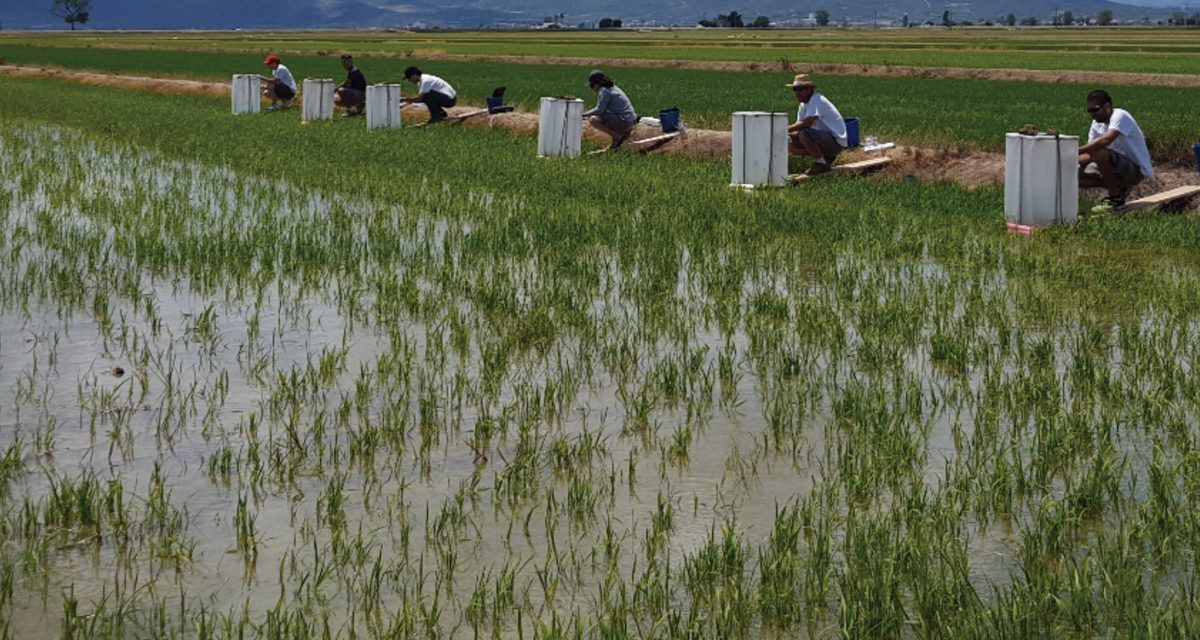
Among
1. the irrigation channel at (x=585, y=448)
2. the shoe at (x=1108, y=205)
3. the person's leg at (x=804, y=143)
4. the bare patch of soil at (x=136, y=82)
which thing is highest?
the bare patch of soil at (x=136, y=82)

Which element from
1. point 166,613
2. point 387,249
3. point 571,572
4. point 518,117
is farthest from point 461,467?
point 518,117

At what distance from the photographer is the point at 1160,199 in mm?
13312

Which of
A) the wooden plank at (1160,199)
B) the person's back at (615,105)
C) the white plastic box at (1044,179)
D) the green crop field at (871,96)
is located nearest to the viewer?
the white plastic box at (1044,179)

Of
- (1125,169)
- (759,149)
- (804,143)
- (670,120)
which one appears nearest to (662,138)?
(670,120)

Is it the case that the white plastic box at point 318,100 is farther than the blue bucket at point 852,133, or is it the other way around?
the white plastic box at point 318,100

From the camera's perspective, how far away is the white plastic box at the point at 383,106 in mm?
23766

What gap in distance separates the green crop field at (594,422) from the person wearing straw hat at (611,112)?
5.67 meters

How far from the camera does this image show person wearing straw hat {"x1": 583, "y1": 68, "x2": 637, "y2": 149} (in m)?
19.2

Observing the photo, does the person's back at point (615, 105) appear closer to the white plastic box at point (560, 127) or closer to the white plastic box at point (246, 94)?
the white plastic box at point (560, 127)

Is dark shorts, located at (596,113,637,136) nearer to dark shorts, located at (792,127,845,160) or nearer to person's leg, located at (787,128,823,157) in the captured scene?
person's leg, located at (787,128,823,157)

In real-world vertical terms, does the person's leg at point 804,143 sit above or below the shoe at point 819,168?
above

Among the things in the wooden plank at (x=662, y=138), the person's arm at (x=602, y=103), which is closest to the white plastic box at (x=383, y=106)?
the person's arm at (x=602, y=103)

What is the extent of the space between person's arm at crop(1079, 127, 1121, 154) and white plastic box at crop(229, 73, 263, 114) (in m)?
19.0

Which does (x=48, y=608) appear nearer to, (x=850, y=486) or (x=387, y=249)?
(x=850, y=486)
